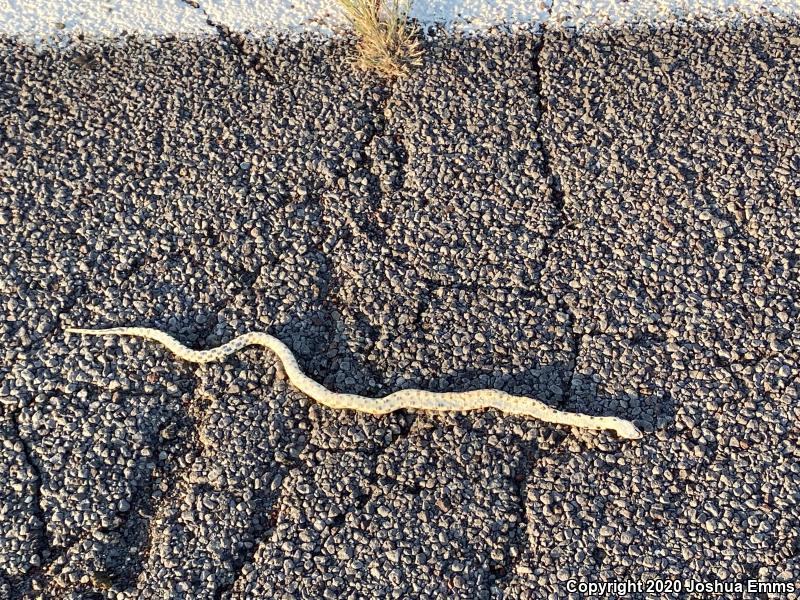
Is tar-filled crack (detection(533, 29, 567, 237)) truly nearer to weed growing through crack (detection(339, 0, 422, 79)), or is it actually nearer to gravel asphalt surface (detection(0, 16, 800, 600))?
gravel asphalt surface (detection(0, 16, 800, 600))

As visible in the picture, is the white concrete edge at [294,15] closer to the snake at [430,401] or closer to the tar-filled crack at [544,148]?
the tar-filled crack at [544,148]

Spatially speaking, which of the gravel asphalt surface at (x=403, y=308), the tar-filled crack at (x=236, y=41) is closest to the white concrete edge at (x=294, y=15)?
the tar-filled crack at (x=236, y=41)

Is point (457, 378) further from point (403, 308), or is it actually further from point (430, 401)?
point (403, 308)

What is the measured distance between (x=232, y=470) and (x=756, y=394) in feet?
7.17

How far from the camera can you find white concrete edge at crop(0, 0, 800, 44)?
172 inches

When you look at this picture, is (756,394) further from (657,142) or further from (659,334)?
(657,142)

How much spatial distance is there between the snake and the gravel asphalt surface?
0.06m

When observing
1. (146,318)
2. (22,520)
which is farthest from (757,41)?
(22,520)

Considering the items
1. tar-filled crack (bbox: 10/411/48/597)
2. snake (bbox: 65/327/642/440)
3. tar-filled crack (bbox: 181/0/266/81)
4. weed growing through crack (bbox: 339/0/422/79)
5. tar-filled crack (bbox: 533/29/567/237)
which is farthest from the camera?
tar-filled crack (bbox: 181/0/266/81)

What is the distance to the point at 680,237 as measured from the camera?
3727 millimetres

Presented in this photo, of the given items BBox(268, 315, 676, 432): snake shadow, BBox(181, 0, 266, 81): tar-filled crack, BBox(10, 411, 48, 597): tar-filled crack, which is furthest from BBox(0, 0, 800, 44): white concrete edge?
BBox(10, 411, 48, 597): tar-filled crack

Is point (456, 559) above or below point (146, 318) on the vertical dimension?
below

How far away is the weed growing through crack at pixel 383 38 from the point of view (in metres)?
4.21

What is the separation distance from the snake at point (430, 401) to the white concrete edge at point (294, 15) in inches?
77.8
